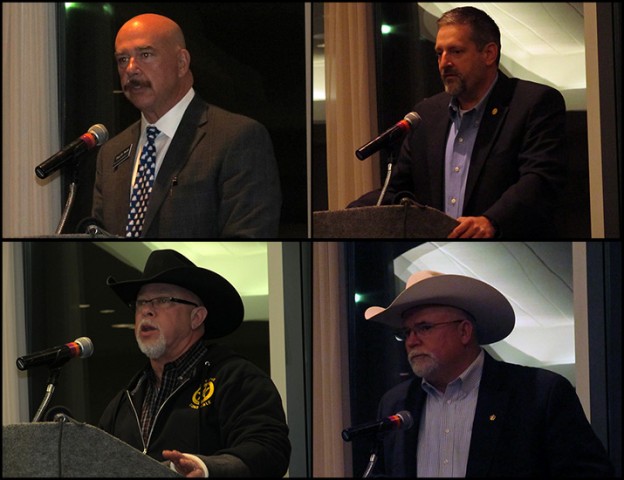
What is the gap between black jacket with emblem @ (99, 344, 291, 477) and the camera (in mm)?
3525

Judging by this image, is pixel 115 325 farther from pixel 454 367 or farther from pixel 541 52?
pixel 541 52

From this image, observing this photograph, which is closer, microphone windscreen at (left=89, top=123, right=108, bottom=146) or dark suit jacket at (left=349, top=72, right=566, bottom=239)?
dark suit jacket at (left=349, top=72, right=566, bottom=239)

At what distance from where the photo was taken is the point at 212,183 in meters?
3.65

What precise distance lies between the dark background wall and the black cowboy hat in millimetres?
258

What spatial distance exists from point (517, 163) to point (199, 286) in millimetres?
1055

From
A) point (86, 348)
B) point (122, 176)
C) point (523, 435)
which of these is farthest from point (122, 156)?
point (523, 435)

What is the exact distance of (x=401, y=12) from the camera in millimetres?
3697

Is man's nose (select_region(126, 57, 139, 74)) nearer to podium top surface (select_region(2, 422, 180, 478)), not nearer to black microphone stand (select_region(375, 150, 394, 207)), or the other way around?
black microphone stand (select_region(375, 150, 394, 207))

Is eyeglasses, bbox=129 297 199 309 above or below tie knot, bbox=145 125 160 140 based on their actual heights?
below

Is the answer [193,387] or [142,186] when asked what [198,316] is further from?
[142,186]

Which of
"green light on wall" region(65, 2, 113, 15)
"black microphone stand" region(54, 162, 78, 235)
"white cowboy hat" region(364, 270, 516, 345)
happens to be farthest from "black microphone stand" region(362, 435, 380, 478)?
"green light on wall" region(65, 2, 113, 15)

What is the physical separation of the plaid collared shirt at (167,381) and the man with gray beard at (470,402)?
55 cm

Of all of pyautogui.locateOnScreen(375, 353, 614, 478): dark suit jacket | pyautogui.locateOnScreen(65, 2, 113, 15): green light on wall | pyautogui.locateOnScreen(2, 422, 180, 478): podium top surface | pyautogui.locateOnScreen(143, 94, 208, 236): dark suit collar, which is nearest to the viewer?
pyautogui.locateOnScreen(2, 422, 180, 478): podium top surface

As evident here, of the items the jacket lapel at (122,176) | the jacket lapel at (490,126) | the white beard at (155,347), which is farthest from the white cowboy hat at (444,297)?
the jacket lapel at (122,176)
